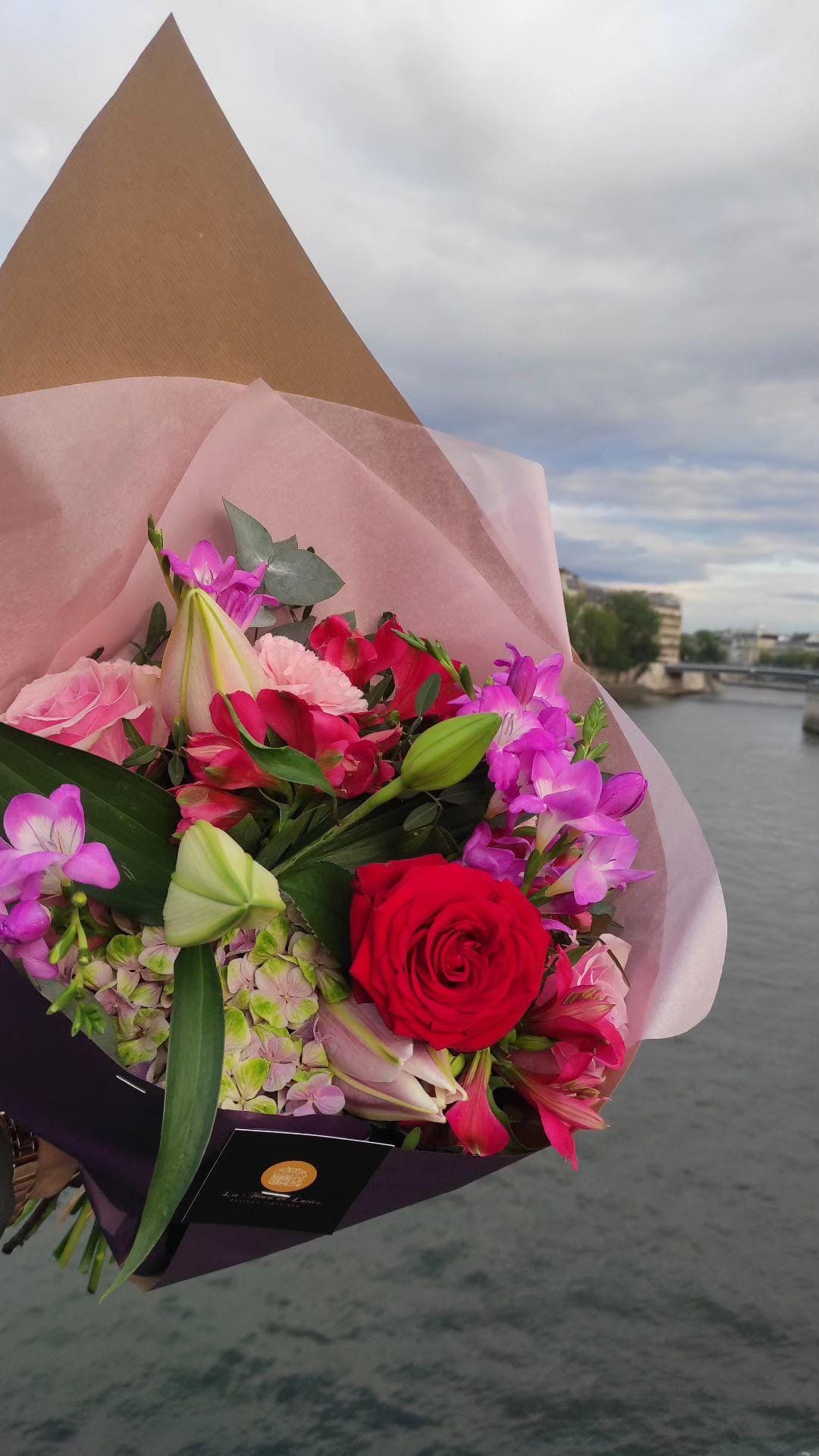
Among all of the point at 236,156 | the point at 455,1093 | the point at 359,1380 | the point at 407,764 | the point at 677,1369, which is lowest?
the point at 677,1369

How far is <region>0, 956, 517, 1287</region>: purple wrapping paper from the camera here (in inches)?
25.9

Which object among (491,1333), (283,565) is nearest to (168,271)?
(283,565)

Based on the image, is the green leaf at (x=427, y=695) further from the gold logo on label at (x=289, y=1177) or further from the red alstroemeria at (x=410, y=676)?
the gold logo on label at (x=289, y=1177)

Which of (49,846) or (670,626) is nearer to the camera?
(49,846)

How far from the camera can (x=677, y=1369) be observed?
5.59 ft

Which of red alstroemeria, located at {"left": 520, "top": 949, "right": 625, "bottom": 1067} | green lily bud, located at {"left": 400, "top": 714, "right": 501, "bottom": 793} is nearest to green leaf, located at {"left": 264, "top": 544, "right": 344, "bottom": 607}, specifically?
green lily bud, located at {"left": 400, "top": 714, "right": 501, "bottom": 793}

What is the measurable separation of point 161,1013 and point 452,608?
1.26 feet

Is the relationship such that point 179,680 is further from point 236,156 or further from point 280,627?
point 236,156

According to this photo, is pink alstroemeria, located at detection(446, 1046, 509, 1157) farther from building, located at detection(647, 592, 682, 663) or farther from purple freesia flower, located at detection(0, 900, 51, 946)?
building, located at detection(647, 592, 682, 663)

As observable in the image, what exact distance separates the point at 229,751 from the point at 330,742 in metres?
0.06

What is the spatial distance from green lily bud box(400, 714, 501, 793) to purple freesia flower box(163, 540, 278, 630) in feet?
0.61

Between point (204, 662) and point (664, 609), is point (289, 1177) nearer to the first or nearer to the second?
point (204, 662)

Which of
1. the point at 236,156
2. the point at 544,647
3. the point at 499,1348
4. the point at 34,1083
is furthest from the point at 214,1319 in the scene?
the point at 236,156

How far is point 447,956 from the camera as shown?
Answer: 2.15ft
